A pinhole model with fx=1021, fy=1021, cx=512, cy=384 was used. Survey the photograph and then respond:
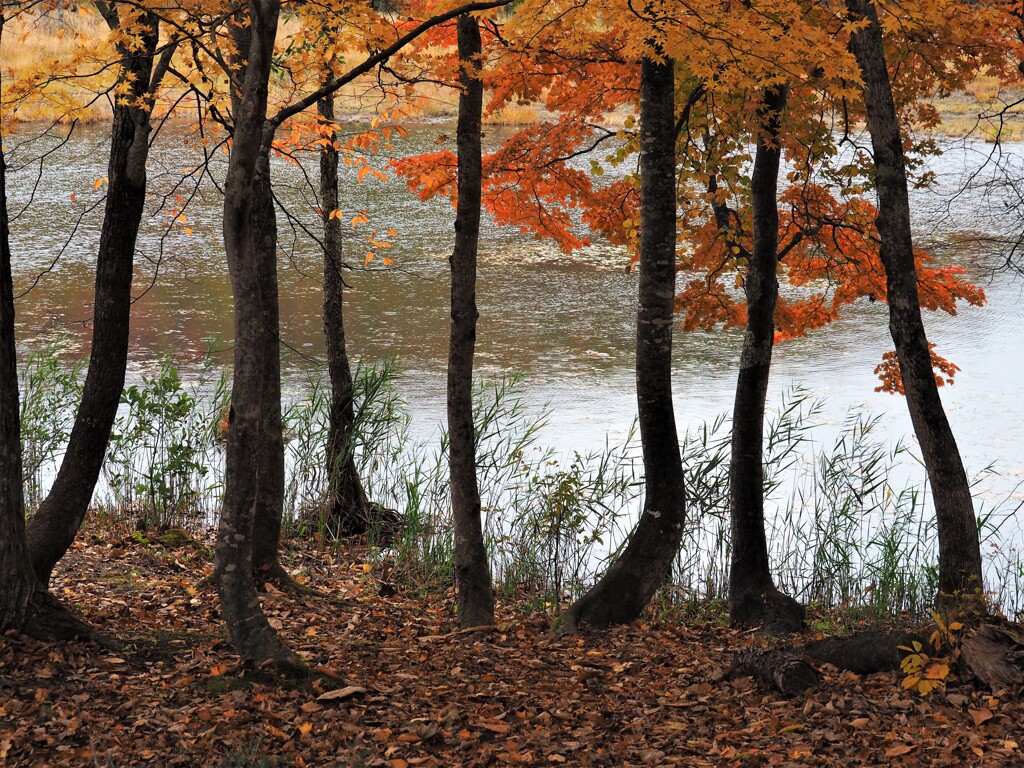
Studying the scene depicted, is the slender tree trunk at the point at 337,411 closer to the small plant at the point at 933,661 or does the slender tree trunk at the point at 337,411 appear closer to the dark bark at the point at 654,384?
the dark bark at the point at 654,384

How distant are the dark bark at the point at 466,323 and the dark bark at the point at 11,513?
2030 mm

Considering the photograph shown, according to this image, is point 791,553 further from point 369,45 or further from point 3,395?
point 3,395

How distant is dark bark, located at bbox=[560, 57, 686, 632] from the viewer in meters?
5.85

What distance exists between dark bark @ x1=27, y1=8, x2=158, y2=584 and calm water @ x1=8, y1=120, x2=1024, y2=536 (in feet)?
9.57

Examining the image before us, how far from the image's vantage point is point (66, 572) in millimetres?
6438

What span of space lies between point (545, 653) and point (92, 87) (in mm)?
4220

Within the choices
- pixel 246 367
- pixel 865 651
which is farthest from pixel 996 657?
pixel 246 367

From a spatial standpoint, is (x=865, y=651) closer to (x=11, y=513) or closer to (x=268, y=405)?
(x=268, y=405)

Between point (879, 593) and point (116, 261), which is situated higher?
point (116, 261)

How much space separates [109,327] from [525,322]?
36.3 feet

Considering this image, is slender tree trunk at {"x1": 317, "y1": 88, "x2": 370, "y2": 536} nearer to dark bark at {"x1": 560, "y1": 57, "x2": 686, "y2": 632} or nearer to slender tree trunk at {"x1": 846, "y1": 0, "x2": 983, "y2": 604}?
dark bark at {"x1": 560, "y1": 57, "x2": 686, "y2": 632}

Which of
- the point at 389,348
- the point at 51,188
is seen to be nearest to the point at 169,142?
the point at 51,188

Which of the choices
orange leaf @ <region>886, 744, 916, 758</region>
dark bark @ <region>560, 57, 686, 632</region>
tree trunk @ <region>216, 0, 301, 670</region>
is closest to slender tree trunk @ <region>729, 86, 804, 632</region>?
dark bark @ <region>560, 57, 686, 632</region>

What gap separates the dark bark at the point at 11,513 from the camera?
174 inches
